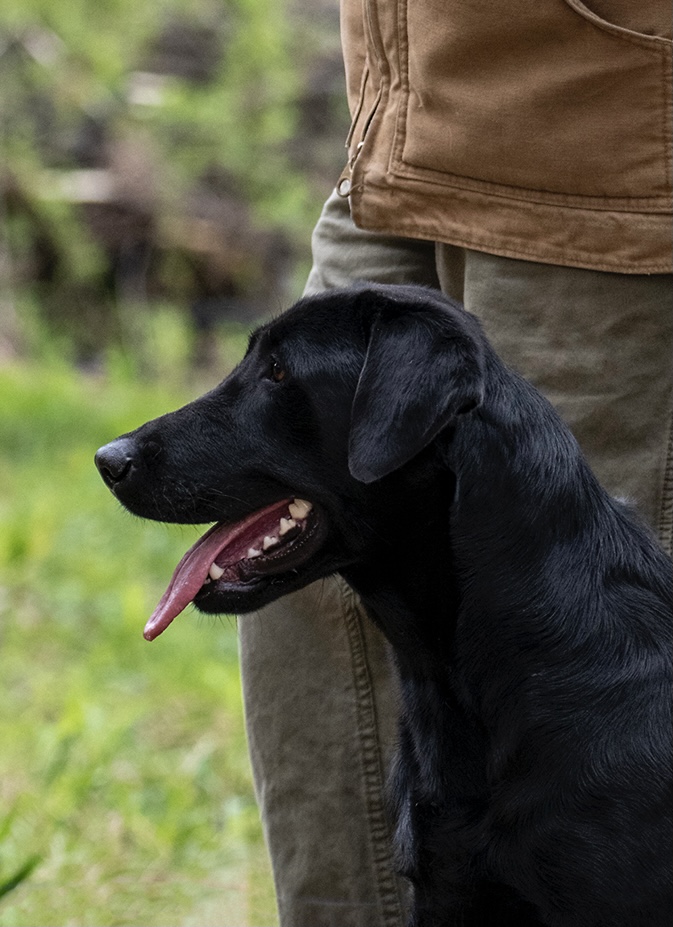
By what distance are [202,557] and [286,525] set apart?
17 cm

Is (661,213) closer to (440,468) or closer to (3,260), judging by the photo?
(440,468)

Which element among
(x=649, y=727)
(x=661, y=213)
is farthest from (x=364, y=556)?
(x=661, y=213)

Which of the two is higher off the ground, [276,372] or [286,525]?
[276,372]

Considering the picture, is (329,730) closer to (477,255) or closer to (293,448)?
(293,448)

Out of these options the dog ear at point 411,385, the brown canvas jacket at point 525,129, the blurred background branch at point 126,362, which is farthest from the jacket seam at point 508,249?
the blurred background branch at point 126,362

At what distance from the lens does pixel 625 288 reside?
7.95ft

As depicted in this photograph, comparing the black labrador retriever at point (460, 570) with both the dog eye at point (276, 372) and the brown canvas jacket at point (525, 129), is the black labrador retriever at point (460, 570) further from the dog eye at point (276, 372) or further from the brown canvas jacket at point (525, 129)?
the brown canvas jacket at point (525, 129)

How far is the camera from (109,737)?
381 cm

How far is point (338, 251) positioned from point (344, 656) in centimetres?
86

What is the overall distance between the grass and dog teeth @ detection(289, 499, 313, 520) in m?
0.68

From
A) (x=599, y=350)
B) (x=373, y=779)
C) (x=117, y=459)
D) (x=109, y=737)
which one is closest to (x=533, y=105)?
(x=599, y=350)

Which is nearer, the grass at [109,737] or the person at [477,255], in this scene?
the person at [477,255]

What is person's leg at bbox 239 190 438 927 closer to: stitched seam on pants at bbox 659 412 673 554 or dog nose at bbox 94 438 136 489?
dog nose at bbox 94 438 136 489

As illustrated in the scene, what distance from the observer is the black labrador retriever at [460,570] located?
2035mm
